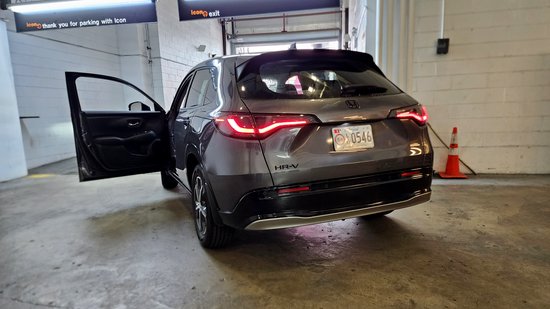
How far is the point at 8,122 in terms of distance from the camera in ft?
17.7

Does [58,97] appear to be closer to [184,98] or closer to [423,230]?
[184,98]

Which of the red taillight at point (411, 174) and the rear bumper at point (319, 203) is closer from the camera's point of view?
the rear bumper at point (319, 203)

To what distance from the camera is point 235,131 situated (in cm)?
195

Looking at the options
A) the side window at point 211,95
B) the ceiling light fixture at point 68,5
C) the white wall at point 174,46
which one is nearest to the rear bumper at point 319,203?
the side window at point 211,95

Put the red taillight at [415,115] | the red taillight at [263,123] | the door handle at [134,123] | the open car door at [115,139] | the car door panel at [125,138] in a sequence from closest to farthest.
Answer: the red taillight at [263,123] < the red taillight at [415,115] < the open car door at [115,139] < the car door panel at [125,138] < the door handle at [134,123]

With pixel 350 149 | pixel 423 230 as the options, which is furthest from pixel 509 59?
pixel 350 149

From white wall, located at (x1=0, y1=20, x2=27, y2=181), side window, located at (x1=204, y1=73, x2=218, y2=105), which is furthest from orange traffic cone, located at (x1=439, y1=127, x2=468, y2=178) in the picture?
white wall, located at (x1=0, y1=20, x2=27, y2=181)

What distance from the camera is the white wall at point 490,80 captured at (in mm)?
4293

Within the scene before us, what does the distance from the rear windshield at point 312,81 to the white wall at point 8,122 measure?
16.5ft

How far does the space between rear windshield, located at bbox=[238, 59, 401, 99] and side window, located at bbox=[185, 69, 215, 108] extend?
46 centimetres

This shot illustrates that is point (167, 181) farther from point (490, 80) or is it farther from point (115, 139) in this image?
point (490, 80)

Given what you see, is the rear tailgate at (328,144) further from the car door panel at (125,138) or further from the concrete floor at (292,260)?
the car door panel at (125,138)

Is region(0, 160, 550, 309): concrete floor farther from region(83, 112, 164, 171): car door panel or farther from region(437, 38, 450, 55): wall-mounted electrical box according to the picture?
region(437, 38, 450, 55): wall-mounted electrical box

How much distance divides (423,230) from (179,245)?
193 centimetres
